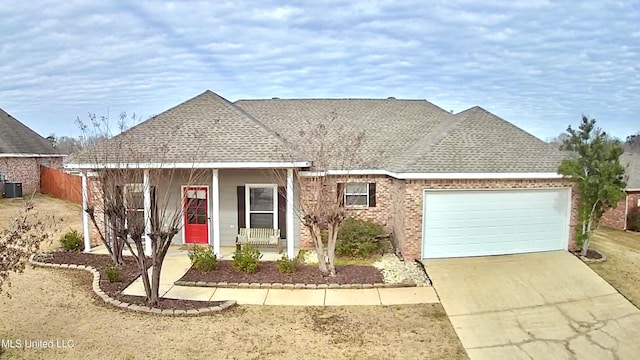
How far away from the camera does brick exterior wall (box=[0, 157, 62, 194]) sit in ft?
84.4

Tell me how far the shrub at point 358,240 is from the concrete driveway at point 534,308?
1.89 metres

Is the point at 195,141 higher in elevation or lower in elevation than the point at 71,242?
higher

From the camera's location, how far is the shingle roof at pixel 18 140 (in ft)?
86.2

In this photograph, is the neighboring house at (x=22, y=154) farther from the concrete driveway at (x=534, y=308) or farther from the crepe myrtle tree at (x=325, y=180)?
the concrete driveway at (x=534, y=308)

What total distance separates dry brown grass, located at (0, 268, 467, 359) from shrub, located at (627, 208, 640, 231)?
16.5 meters

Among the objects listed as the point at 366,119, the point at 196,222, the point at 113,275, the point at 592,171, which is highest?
the point at 366,119

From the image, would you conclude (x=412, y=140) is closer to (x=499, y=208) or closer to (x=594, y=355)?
(x=499, y=208)

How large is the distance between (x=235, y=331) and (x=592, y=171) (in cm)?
1122

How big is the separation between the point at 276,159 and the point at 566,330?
26.6ft

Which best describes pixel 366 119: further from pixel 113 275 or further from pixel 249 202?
pixel 113 275

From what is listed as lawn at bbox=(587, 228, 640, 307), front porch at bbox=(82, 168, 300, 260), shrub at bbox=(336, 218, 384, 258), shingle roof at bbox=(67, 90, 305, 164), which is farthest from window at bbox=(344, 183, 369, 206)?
lawn at bbox=(587, 228, 640, 307)

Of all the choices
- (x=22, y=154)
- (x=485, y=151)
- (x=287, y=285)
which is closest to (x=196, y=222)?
(x=287, y=285)

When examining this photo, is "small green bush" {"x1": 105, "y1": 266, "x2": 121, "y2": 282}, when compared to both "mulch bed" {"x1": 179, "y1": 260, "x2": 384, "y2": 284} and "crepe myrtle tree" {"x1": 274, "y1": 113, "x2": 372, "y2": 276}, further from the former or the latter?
"crepe myrtle tree" {"x1": 274, "y1": 113, "x2": 372, "y2": 276}

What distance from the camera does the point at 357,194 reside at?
1459 cm
